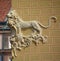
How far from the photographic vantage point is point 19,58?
1.69 meters

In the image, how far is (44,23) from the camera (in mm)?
1729

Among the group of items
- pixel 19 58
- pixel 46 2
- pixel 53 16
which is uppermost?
pixel 46 2

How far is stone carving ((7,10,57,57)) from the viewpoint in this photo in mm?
1704

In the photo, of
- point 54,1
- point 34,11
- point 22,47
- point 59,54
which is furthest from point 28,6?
point 59,54

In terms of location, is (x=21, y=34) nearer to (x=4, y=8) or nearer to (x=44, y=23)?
(x=44, y=23)

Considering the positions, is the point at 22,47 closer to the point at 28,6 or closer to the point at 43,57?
the point at 43,57

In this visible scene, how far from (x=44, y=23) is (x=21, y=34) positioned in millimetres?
195

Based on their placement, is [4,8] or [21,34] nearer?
[21,34]

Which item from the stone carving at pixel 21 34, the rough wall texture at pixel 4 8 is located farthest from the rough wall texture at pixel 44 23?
the rough wall texture at pixel 4 8

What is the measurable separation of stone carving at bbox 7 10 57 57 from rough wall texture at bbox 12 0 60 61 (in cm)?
3

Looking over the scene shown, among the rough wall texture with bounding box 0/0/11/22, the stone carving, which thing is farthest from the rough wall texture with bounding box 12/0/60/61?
the rough wall texture with bounding box 0/0/11/22

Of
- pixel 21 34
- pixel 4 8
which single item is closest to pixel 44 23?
pixel 21 34

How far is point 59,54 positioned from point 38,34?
22cm

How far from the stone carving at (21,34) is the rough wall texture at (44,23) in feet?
0.10
